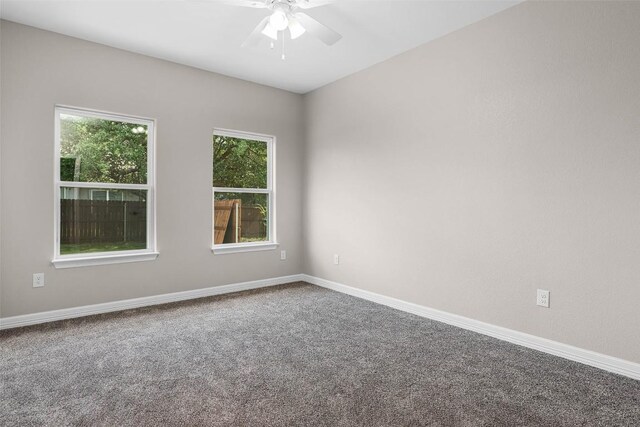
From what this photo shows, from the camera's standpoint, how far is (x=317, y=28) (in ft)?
8.55

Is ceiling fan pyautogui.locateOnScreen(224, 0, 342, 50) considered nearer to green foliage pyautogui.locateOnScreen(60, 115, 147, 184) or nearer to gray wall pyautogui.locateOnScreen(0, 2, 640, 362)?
gray wall pyautogui.locateOnScreen(0, 2, 640, 362)

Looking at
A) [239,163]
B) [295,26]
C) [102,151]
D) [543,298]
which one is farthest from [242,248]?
[543,298]

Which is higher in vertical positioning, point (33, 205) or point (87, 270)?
point (33, 205)

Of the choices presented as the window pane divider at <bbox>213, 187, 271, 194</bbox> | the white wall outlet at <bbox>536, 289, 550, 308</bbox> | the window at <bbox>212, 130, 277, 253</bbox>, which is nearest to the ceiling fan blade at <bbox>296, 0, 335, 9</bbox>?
the window at <bbox>212, 130, 277, 253</bbox>

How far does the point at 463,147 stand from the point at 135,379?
3027mm

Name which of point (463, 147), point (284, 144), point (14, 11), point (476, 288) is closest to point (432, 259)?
point (476, 288)

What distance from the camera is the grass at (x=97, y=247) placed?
335cm

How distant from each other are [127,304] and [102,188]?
3.90ft

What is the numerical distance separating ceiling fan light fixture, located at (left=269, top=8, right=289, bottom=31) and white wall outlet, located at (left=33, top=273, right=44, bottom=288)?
293 centimetres

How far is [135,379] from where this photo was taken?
2158 mm

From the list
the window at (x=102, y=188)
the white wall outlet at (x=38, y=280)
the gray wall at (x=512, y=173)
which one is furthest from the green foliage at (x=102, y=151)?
the gray wall at (x=512, y=173)

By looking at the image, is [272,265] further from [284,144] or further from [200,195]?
[284,144]

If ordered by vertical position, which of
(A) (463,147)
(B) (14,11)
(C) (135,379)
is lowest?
(C) (135,379)

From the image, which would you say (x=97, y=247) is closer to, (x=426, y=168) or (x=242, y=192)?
(x=242, y=192)
